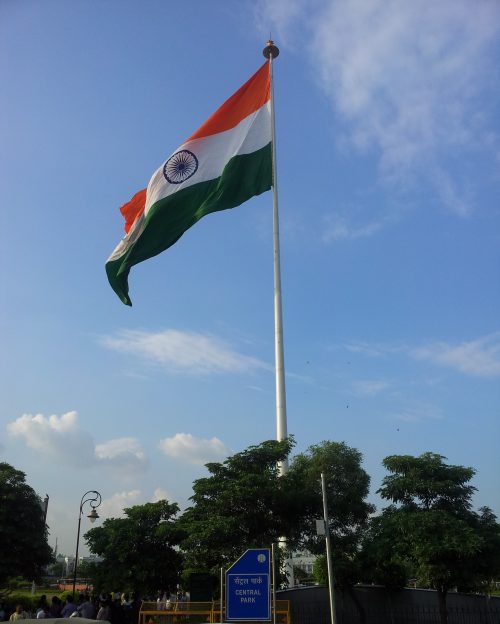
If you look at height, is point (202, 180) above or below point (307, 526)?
above

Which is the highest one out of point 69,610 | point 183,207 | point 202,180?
point 202,180

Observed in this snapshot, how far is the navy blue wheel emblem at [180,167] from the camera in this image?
74.9 ft

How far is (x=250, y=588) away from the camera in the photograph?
10.8 metres

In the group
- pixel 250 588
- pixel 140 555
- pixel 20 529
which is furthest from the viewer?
pixel 20 529

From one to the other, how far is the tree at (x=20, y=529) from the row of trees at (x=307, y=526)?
57 millimetres

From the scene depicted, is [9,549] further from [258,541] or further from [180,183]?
[180,183]

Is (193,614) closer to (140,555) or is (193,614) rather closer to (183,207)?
(140,555)

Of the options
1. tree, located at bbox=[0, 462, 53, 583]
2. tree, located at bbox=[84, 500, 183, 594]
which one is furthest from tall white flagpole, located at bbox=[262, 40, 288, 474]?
tree, located at bbox=[0, 462, 53, 583]

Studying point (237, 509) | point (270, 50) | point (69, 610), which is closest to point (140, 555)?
point (69, 610)

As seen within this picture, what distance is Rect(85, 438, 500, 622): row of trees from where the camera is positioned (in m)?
19.8

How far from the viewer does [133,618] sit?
73.2 ft

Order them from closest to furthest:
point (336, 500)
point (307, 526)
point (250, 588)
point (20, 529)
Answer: point (250, 588), point (307, 526), point (336, 500), point (20, 529)

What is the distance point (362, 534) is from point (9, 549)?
1534cm

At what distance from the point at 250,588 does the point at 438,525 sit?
38.3ft
